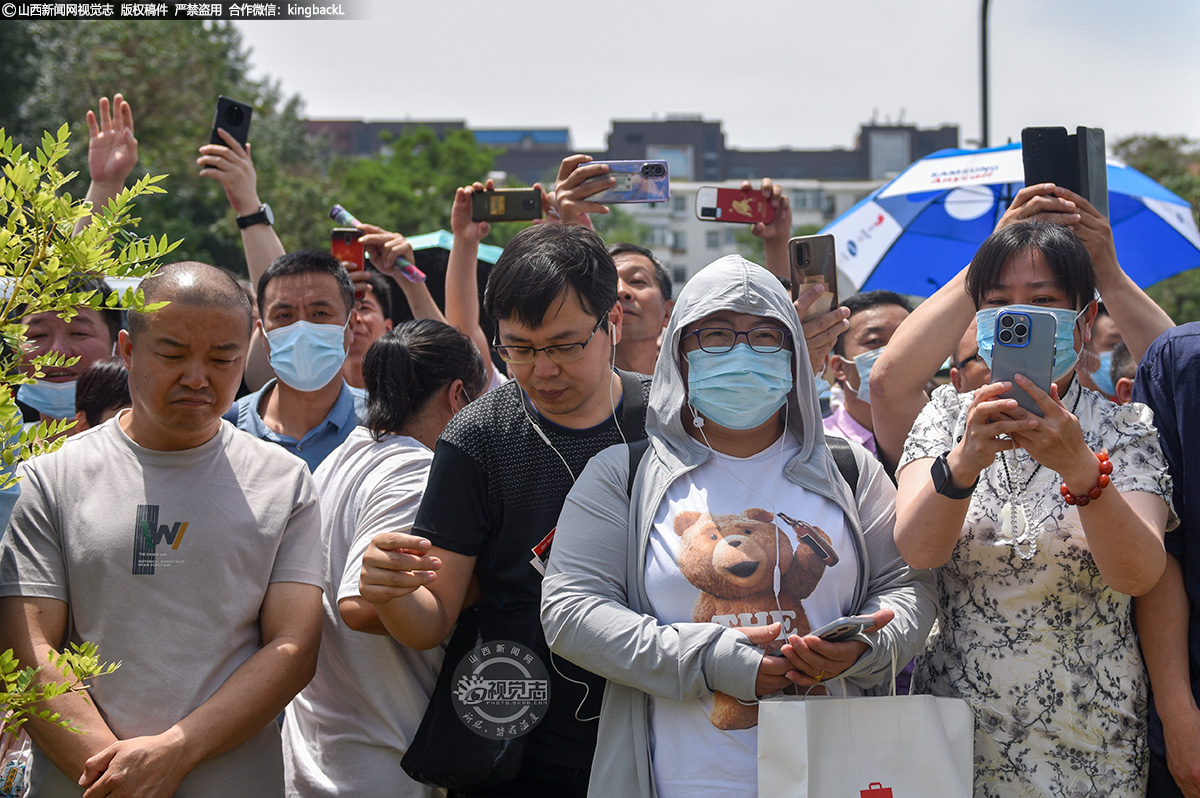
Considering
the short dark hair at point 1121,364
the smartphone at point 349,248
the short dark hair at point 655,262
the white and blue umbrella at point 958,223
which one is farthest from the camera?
the white and blue umbrella at point 958,223

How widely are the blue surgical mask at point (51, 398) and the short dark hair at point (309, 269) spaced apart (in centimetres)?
89

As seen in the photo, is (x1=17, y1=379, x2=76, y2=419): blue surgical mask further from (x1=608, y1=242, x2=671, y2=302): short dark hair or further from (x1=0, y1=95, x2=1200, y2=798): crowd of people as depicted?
(x1=608, y1=242, x2=671, y2=302): short dark hair

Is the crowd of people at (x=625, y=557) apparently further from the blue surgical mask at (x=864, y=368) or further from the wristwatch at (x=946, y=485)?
the blue surgical mask at (x=864, y=368)

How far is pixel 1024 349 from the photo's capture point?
2398 mm

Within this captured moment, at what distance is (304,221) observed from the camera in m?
28.6

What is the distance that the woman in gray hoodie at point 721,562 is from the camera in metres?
2.46

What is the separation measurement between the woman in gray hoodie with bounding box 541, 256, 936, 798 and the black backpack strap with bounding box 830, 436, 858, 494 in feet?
0.07

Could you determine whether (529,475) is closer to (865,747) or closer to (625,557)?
(625,557)

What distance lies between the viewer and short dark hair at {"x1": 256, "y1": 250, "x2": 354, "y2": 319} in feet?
14.5

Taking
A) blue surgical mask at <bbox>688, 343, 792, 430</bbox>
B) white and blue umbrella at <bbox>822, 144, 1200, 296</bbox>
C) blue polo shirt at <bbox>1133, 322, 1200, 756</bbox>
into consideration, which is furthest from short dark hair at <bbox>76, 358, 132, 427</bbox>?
white and blue umbrella at <bbox>822, 144, 1200, 296</bbox>

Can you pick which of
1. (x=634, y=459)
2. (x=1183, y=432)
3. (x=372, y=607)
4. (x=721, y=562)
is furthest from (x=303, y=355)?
(x=1183, y=432)

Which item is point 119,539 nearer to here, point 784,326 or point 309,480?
point 309,480

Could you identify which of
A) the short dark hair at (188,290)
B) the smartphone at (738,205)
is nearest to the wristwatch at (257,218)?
the short dark hair at (188,290)

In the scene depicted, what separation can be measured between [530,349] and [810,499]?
35.4 inches
